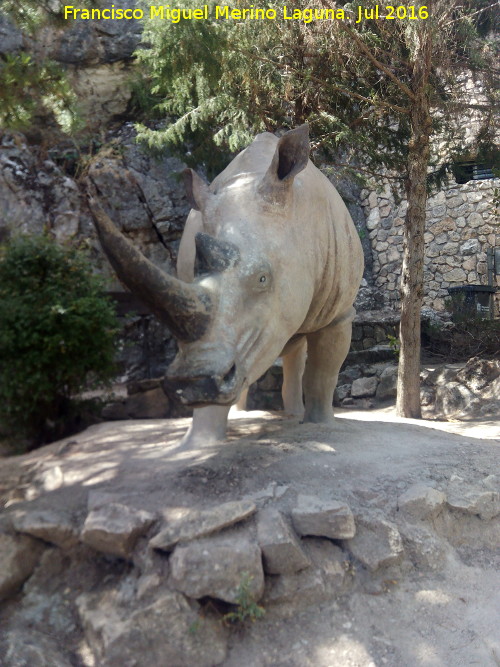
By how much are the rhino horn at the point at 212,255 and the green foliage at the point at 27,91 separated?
1889 mm

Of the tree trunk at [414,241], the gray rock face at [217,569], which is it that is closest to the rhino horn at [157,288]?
the gray rock face at [217,569]

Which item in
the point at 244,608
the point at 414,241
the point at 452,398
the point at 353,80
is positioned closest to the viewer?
the point at 244,608

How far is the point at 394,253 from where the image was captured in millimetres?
13703

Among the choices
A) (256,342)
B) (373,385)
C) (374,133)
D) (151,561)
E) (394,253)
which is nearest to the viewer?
(151,561)

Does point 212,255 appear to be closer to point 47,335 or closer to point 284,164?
point 284,164

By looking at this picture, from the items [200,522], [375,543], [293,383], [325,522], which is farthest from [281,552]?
[293,383]

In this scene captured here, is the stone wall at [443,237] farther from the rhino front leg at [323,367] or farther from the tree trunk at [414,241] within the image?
the rhino front leg at [323,367]

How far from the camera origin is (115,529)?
278 cm

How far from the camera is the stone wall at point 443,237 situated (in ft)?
41.1

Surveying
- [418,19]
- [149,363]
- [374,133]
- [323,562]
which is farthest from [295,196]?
[149,363]

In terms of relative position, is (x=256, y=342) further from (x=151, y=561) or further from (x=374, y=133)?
(x=374, y=133)

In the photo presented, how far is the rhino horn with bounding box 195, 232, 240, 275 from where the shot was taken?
317 centimetres

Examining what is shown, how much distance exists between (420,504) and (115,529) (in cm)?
156

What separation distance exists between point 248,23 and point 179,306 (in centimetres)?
532
